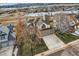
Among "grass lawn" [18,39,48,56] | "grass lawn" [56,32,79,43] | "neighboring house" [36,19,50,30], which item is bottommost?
"grass lawn" [18,39,48,56]

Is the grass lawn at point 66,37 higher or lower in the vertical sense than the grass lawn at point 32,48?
higher

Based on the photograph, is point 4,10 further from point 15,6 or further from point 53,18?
point 53,18

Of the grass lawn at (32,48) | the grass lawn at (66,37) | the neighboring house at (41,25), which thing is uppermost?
the neighboring house at (41,25)

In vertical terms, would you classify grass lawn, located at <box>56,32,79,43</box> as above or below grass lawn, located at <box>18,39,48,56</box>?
above

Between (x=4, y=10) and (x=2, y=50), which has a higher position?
(x=4, y=10)


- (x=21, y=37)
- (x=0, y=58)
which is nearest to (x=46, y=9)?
(x=21, y=37)

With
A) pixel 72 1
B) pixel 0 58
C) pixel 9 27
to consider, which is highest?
pixel 72 1

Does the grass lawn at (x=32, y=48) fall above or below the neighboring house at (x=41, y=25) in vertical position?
below

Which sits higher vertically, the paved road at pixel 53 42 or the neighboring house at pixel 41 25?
the neighboring house at pixel 41 25
